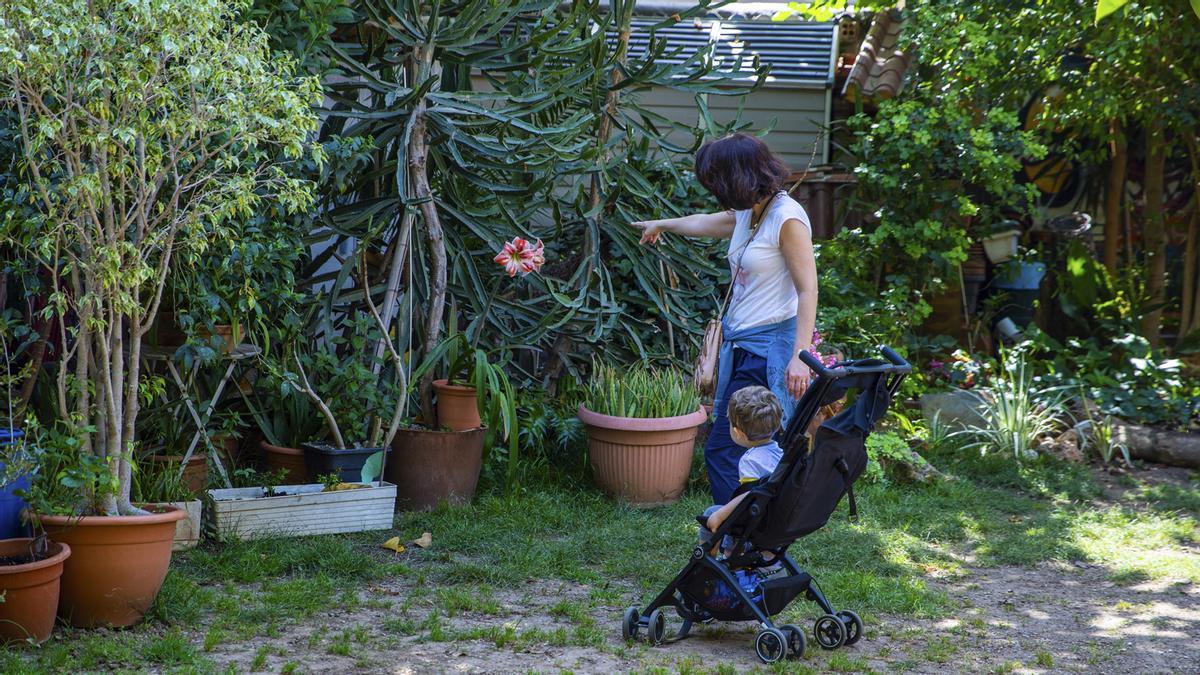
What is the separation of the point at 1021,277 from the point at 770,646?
6.16 metres

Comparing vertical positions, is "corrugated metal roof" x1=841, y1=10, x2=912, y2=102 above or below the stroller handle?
above

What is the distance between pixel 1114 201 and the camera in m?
9.27

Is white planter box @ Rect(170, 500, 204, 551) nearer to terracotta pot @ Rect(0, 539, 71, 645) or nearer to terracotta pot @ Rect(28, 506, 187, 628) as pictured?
terracotta pot @ Rect(28, 506, 187, 628)

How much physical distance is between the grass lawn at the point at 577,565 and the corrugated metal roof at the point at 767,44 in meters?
4.00

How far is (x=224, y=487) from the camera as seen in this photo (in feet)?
17.4

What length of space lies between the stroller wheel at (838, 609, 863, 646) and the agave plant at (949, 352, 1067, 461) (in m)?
3.50

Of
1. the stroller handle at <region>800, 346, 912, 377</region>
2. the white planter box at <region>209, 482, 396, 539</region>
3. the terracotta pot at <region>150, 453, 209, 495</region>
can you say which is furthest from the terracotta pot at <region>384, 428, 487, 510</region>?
the stroller handle at <region>800, 346, 912, 377</region>

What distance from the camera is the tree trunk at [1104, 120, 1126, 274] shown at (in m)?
9.16

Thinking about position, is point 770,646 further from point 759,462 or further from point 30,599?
point 30,599

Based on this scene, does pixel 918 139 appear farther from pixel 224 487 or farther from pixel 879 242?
pixel 224 487

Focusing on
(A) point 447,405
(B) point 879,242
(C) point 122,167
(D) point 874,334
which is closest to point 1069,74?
(B) point 879,242

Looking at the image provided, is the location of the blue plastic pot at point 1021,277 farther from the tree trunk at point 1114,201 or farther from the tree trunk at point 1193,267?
the tree trunk at point 1193,267

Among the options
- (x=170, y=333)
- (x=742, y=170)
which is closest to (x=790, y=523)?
(x=742, y=170)

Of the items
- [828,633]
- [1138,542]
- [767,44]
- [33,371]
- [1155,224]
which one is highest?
[767,44]
